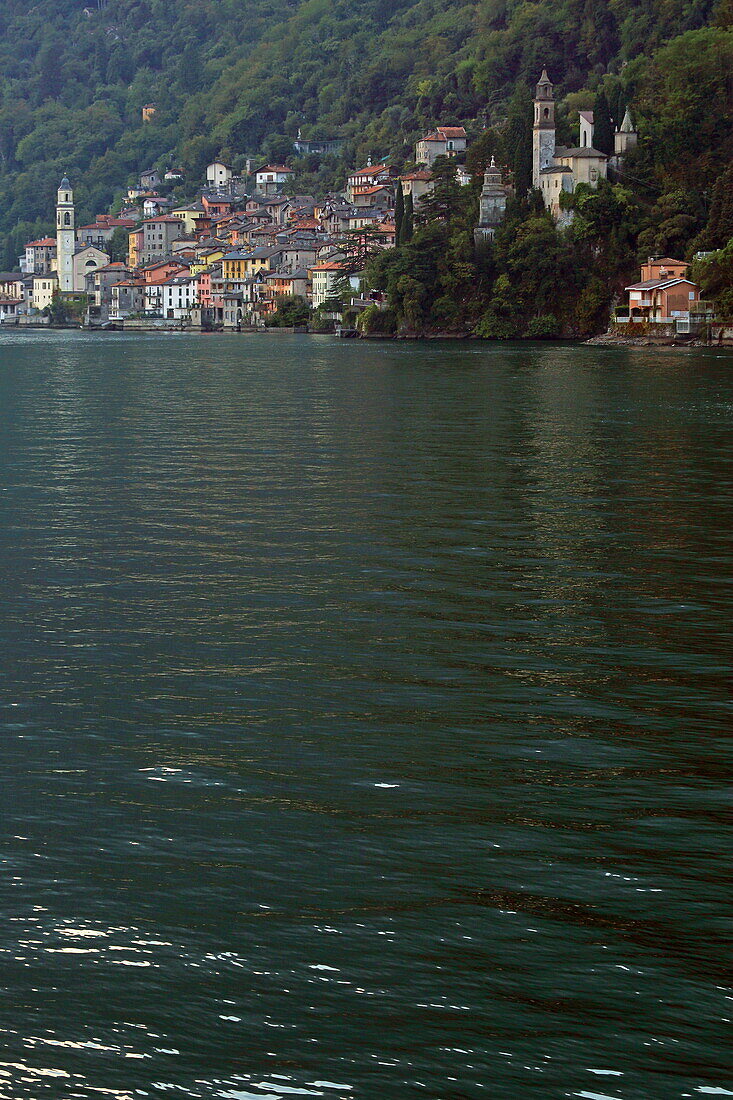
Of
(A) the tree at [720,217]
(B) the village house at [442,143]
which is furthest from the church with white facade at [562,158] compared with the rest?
(B) the village house at [442,143]

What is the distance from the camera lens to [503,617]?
14.9 m

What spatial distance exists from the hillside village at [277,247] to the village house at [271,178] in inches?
4.9

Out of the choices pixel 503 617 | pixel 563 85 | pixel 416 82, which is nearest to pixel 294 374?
pixel 503 617

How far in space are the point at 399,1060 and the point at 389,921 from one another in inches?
52.0

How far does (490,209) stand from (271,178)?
9335cm

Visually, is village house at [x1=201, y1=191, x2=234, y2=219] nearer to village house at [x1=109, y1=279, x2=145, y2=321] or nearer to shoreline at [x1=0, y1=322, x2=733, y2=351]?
village house at [x1=109, y1=279, x2=145, y2=321]

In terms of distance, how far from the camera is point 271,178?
187 m

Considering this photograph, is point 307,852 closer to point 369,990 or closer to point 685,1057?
point 369,990

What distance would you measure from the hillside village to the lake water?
205ft

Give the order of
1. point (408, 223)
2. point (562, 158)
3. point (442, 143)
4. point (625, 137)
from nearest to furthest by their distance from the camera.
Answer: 1. point (625, 137)
2. point (562, 158)
3. point (408, 223)
4. point (442, 143)

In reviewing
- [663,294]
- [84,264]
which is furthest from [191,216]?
[663,294]

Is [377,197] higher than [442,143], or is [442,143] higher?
[442,143]

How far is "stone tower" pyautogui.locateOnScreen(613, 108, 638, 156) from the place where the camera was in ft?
317

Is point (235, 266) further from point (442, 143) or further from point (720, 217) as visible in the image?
point (720, 217)
